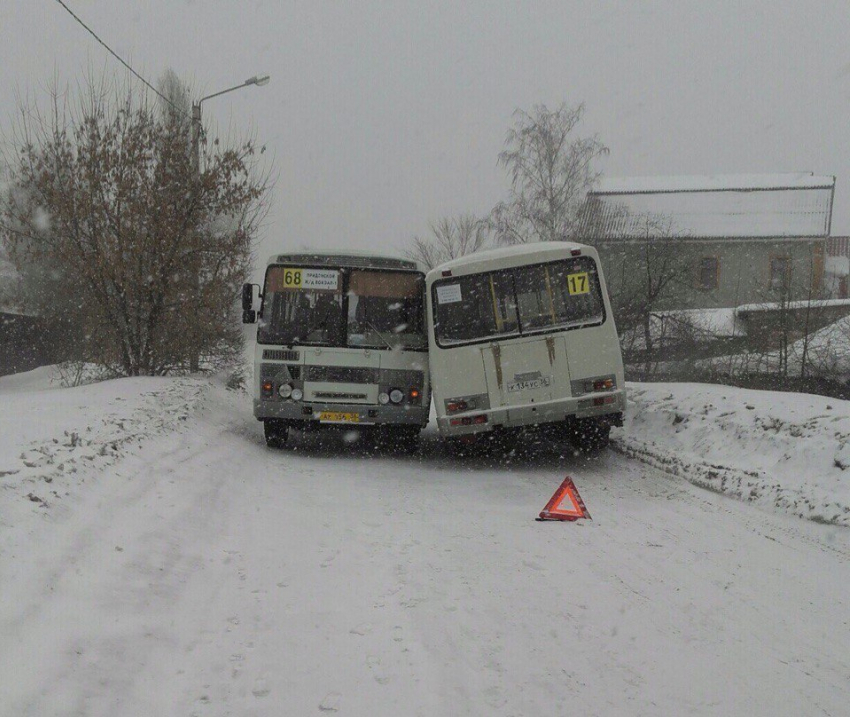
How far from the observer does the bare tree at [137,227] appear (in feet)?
50.3

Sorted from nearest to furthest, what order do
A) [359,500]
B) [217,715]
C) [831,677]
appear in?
[217,715] < [831,677] < [359,500]

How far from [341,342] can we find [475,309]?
2.04 meters

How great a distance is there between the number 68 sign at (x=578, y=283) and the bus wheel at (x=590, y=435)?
168 cm

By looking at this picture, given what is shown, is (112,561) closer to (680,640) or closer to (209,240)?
(680,640)

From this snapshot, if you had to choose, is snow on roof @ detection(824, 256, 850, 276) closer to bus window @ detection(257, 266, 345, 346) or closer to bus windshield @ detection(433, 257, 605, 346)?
bus windshield @ detection(433, 257, 605, 346)

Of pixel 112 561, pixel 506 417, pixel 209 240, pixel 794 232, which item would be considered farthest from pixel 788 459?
pixel 794 232

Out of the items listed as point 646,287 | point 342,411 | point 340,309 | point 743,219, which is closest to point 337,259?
point 340,309

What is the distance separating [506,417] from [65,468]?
18.1 feet

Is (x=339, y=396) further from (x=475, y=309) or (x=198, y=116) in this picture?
(x=198, y=116)

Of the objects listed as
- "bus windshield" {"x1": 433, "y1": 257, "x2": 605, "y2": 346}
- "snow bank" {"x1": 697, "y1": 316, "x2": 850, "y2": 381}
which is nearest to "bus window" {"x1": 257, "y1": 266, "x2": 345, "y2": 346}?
"bus windshield" {"x1": 433, "y1": 257, "x2": 605, "y2": 346}

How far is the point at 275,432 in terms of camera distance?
39.2 ft

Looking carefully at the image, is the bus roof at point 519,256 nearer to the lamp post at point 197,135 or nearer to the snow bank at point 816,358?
the lamp post at point 197,135

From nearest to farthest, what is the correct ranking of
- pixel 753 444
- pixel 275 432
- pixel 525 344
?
pixel 753 444
pixel 525 344
pixel 275 432

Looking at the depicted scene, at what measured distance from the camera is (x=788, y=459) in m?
8.30
